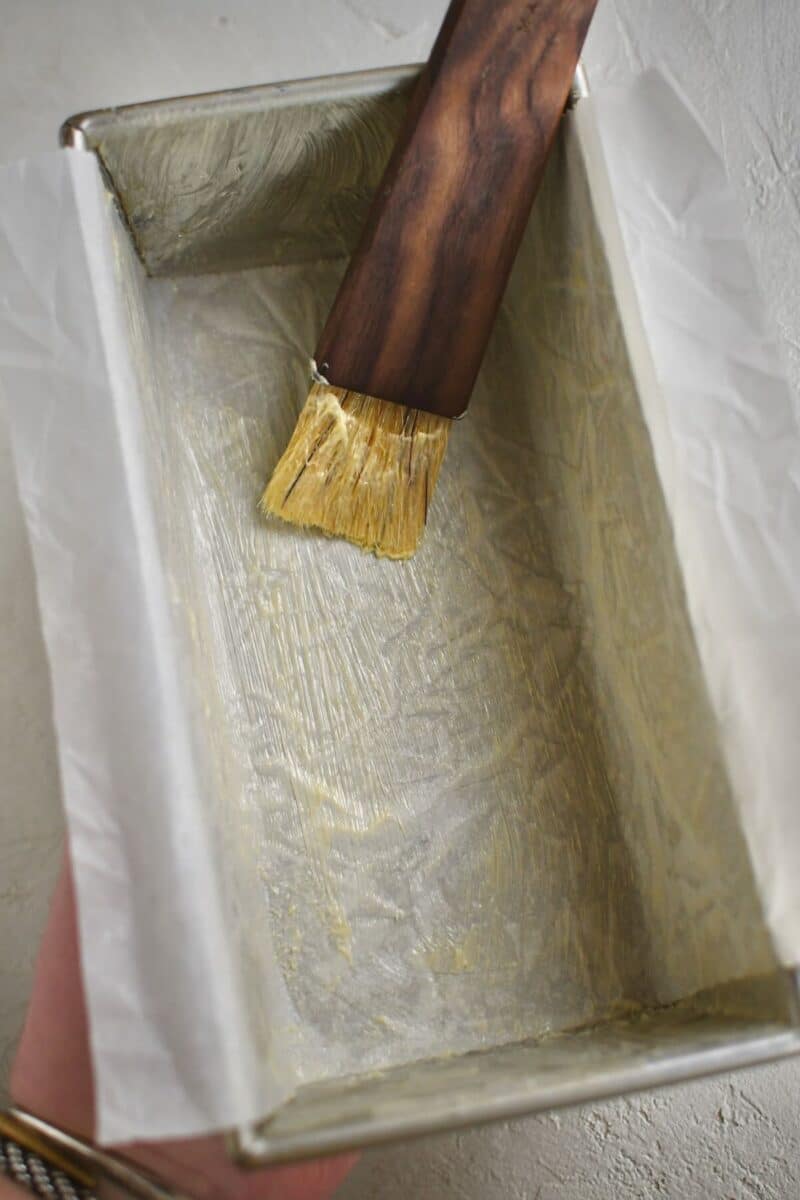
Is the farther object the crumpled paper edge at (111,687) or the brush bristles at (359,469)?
the brush bristles at (359,469)

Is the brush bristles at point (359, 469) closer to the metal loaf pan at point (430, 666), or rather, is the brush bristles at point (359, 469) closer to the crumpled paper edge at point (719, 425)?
the metal loaf pan at point (430, 666)

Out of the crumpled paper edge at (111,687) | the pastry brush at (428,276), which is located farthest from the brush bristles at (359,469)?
the crumpled paper edge at (111,687)

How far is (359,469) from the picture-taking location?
698 mm

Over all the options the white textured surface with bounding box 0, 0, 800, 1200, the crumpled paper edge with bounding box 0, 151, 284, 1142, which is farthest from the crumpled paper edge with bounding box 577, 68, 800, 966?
the crumpled paper edge with bounding box 0, 151, 284, 1142

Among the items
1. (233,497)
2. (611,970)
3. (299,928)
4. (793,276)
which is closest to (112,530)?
(233,497)

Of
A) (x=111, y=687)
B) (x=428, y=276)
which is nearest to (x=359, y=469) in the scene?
(x=428, y=276)

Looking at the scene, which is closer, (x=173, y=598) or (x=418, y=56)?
(x=173, y=598)

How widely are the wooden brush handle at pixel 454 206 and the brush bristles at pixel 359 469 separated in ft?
0.05

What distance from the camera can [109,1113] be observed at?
0.49 meters

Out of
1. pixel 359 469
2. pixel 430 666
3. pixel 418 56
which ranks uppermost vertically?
pixel 418 56

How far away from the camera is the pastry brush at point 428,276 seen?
24.6 inches

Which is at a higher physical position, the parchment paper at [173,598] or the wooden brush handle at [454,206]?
the wooden brush handle at [454,206]

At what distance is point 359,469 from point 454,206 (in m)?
0.19

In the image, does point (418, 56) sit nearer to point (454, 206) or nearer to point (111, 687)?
point (454, 206)
